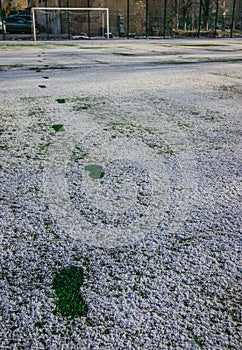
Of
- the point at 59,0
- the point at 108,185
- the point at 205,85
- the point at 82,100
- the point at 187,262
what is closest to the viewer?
the point at 187,262

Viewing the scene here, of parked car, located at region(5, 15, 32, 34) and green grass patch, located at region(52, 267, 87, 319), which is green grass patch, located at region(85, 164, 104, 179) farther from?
parked car, located at region(5, 15, 32, 34)

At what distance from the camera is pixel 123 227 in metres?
0.87

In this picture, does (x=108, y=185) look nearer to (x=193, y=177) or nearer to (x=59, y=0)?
(x=193, y=177)

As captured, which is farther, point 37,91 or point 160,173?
point 37,91

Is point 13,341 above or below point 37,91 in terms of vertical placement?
below

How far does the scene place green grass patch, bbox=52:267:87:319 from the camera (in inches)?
23.9

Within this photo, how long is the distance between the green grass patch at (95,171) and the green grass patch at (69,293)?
1.56 feet

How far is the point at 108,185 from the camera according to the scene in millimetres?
1087

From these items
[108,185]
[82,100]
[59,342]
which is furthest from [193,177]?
[82,100]

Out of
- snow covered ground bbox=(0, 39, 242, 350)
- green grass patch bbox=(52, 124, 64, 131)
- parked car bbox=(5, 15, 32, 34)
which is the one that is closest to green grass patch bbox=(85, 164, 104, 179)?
snow covered ground bbox=(0, 39, 242, 350)

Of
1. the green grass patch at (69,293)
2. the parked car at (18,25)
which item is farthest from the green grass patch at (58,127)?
the parked car at (18,25)

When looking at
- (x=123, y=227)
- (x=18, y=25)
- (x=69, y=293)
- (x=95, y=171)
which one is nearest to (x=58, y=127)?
(x=95, y=171)

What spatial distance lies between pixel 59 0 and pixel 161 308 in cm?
1740

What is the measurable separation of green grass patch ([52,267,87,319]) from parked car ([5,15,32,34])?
18.5 metres
